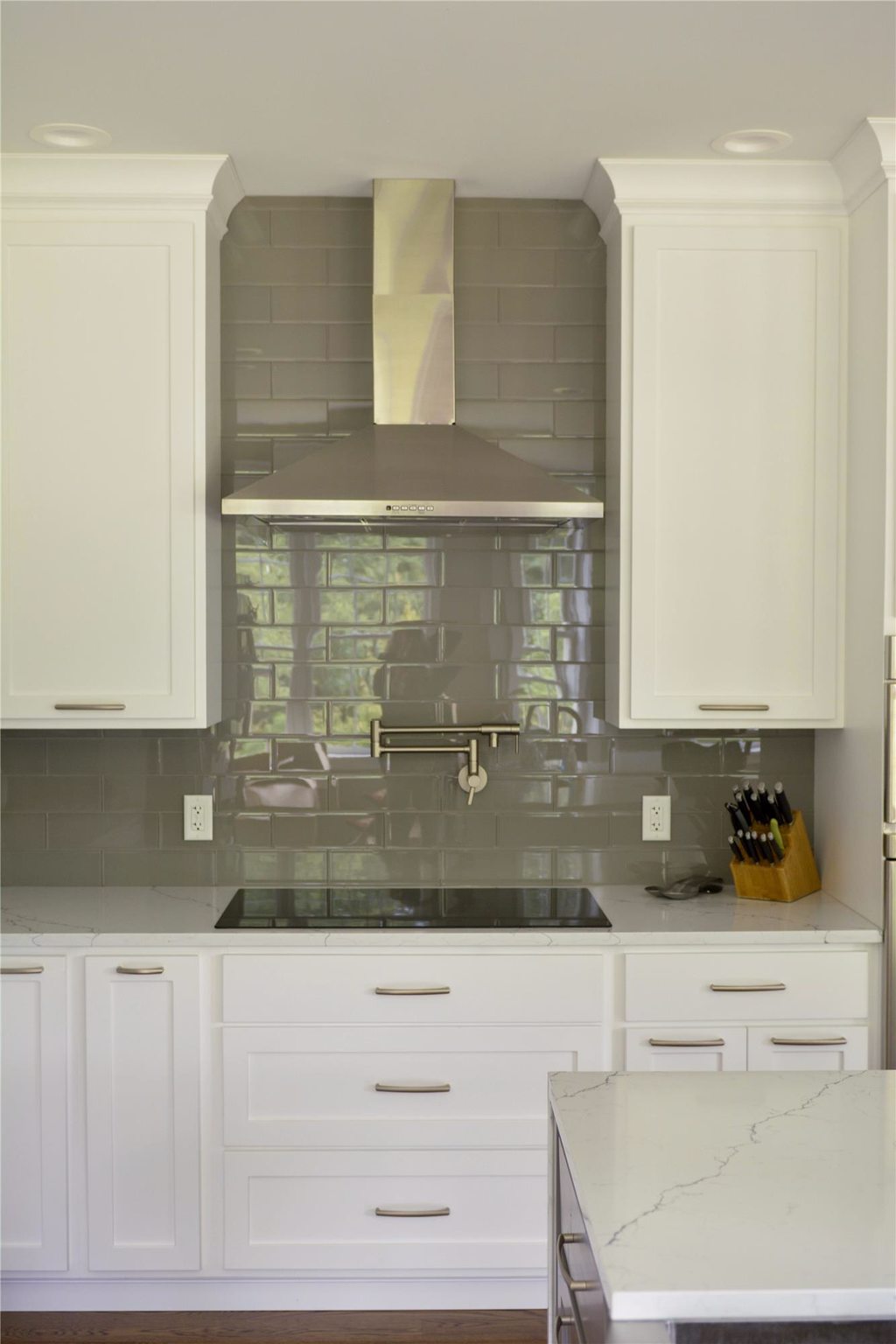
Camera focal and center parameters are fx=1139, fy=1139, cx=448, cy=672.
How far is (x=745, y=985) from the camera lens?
265cm

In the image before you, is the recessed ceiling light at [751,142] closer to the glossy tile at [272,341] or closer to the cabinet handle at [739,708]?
the glossy tile at [272,341]

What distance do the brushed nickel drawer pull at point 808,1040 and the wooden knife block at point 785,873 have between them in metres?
0.37

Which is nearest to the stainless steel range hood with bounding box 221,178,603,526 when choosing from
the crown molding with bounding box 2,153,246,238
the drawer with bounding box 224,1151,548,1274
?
the crown molding with bounding box 2,153,246,238

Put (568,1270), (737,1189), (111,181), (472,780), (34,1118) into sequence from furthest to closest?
(472,780) → (111,181) → (34,1118) → (568,1270) → (737,1189)

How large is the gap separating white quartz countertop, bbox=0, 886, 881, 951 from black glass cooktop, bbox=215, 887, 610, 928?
0.14 feet

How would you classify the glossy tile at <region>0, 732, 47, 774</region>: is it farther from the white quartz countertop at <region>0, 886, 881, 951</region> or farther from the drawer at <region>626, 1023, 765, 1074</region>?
the drawer at <region>626, 1023, 765, 1074</region>

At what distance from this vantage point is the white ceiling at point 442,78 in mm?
2092

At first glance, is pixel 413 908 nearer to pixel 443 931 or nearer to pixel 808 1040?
pixel 443 931

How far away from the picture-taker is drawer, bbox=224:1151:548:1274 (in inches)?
104

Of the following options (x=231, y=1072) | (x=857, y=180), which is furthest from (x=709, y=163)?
(x=231, y=1072)

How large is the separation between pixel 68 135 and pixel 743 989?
253 cm

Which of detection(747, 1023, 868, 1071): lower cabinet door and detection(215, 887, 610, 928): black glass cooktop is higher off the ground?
detection(215, 887, 610, 928): black glass cooktop

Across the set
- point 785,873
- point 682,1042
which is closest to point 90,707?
point 682,1042

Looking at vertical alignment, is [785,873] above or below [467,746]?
below
